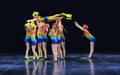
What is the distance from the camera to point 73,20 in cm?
1766

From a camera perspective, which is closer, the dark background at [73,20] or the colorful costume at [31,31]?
the colorful costume at [31,31]

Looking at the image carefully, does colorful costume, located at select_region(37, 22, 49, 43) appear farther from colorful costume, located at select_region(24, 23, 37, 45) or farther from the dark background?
the dark background

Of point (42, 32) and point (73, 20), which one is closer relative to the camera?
point (42, 32)

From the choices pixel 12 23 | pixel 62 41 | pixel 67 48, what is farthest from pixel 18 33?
pixel 62 41

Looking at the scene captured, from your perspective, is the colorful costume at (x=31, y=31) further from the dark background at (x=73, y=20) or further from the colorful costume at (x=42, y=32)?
the dark background at (x=73, y=20)

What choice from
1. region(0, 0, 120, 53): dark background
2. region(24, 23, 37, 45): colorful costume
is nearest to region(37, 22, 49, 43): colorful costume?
region(24, 23, 37, 45): colorful costume

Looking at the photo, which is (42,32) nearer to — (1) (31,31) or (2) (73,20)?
(1) (31,31)

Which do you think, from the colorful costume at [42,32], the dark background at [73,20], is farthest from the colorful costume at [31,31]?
the dark background at [73,20]

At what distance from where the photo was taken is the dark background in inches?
681

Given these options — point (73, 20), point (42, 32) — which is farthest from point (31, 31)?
point (73, 20)

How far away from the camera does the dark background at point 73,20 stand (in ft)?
56.7

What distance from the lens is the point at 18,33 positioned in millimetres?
17844

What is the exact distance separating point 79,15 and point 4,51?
3.64 meters

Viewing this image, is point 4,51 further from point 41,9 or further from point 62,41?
point 62,41
